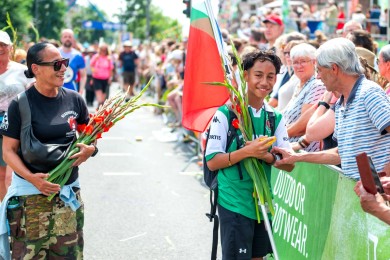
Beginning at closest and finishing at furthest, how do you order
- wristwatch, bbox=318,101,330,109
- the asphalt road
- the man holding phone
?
1. the man holding phone
2. wristwatch, bbox=318,101,330,109
3. the asphalt road

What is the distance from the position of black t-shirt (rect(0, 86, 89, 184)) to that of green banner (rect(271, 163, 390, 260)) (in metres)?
1.77

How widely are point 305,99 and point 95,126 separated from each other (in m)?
2.73

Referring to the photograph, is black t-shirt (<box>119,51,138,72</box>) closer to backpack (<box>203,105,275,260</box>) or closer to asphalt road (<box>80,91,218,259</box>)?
asphalt road (<box>80,91,218,259</box>)

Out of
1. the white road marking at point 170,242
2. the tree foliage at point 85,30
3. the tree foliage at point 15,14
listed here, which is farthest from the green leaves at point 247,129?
the tree foliage at point 85,30

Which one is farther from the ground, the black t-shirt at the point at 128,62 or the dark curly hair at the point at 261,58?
the dark curly hair at the point at 261,58

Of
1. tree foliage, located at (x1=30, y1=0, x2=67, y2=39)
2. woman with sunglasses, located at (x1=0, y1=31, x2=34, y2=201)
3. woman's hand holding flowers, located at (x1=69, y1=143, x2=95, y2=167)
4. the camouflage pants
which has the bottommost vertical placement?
tree foliage, located at (x1=30, y1=0, x2=67, y2=39)

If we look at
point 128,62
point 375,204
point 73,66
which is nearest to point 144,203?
point 73,66

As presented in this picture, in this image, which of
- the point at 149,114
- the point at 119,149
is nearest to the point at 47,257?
the point at 119,149

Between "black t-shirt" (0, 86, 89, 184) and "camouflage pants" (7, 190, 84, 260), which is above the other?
"black t-shirt" (0, 86, 89, 184)

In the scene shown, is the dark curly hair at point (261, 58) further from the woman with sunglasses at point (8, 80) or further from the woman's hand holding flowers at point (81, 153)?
the woman with sunglasses at point (8, 80)

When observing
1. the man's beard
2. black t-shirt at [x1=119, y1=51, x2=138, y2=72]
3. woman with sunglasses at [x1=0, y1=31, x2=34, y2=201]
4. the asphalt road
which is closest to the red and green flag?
woman with sunglasses at [x1=0, y1=31, x2=34, y2=201]

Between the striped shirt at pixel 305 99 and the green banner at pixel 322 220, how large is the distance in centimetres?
53

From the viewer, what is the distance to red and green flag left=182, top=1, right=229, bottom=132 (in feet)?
21.6

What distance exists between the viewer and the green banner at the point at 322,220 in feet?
16.9
